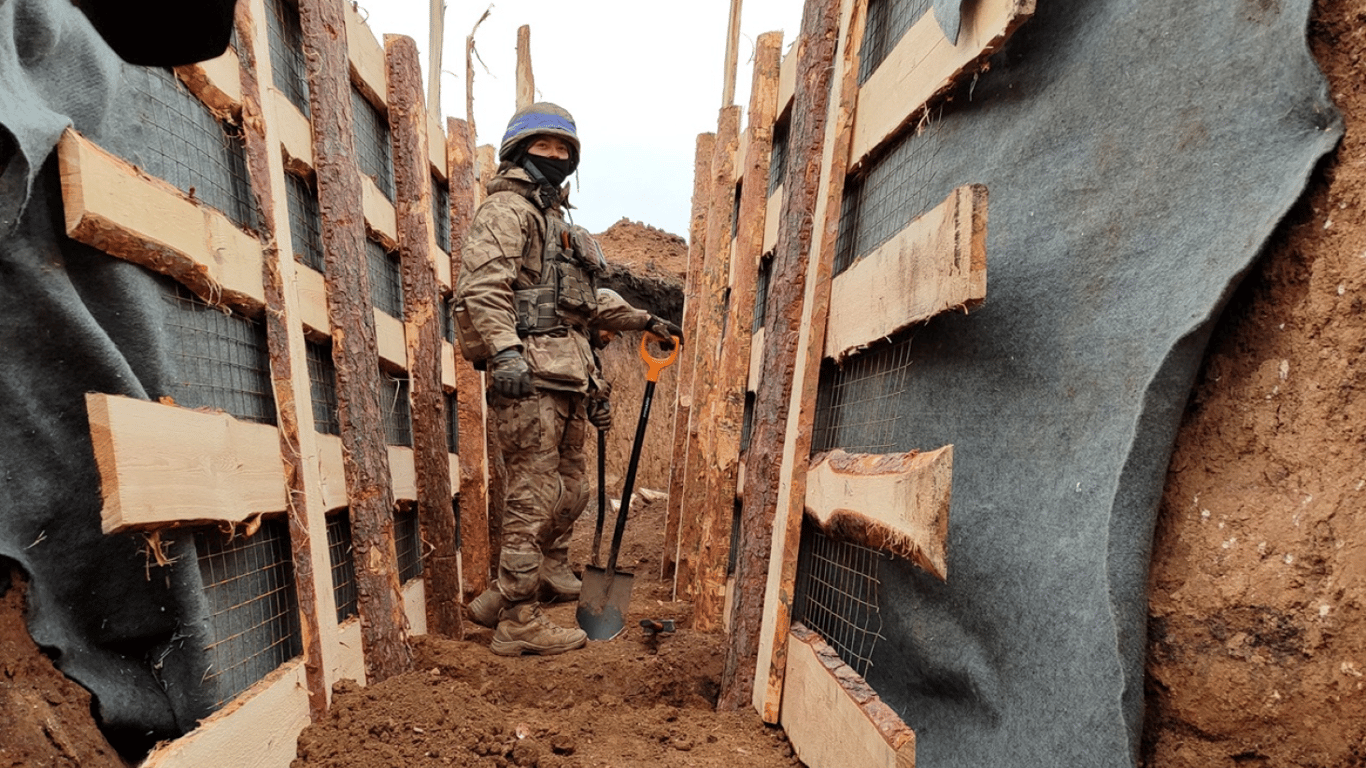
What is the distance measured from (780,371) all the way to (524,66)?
4.97 m

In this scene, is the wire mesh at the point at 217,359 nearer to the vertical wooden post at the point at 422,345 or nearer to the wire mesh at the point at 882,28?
the vertical wooden post at the point at 422,345

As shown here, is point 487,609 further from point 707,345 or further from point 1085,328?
point 1085,328

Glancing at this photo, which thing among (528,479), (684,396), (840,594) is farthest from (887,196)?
(684,396)

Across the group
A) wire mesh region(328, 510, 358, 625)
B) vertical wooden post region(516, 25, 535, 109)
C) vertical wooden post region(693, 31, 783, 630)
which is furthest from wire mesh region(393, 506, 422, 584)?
vertical wooden post region(516, 25, 535, 109)

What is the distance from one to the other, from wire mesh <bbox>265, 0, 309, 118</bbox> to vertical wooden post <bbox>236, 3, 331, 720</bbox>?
382mm

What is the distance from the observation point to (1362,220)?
1.13m

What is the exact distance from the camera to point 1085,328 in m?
1.44

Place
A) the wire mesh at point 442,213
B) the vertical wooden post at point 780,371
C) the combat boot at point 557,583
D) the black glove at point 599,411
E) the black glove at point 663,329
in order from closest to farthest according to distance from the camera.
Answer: the vertical wooden post at point 780,371 → the black glove at point 599,411 → the black glove at point 663,329 → the combat boot at point 557,583 → the wire mesh at point 442,213

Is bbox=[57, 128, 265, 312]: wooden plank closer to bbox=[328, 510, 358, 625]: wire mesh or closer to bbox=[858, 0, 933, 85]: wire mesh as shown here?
bbox=[328, 510, 358, 625]: wire mesh

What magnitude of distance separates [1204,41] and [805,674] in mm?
1880

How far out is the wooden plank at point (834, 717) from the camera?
1.77 meters

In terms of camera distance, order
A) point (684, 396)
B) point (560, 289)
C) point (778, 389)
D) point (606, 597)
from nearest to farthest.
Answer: point (778, 389)
point (560, 289)
point (606, 597)
point (684, 396)

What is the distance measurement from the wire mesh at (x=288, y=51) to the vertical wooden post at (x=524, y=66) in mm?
3576

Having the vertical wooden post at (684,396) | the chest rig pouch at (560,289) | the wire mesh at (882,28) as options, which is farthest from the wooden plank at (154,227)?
the vertical wooden post at (684,396)
